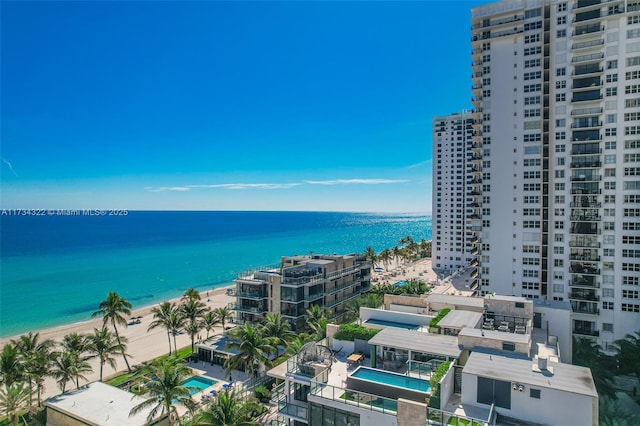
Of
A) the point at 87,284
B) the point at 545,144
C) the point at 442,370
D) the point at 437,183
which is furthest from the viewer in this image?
the point at 437,183

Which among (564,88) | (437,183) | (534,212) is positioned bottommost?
(534,212)

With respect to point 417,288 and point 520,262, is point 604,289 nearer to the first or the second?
point 520,262

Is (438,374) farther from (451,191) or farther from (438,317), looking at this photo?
(451,191)

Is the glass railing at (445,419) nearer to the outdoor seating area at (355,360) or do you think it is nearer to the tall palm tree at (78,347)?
the outdoor seating area at (355,360)

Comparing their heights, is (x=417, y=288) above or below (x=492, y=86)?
below

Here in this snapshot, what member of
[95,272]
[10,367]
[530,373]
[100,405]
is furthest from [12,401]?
[95,272]

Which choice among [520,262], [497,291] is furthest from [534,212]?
[497,291]

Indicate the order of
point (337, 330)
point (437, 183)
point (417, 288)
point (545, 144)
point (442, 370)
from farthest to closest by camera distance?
point (437, 183), point (417, 288), point (545, 144), point (337, 330), point (442, 370)

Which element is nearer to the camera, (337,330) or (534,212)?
(337,330)
